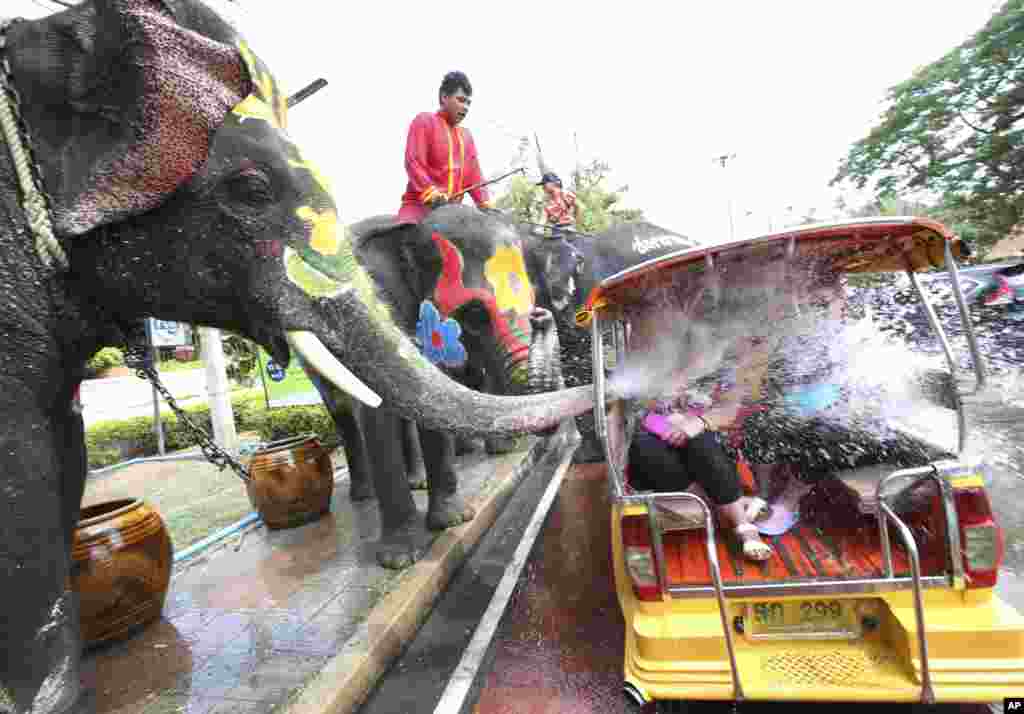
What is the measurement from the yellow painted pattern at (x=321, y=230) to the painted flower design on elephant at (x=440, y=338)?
1.85m

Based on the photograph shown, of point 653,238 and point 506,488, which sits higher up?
point 653,238

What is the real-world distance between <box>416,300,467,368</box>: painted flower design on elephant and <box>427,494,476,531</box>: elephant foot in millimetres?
1311

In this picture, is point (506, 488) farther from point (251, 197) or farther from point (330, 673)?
point (251, 197)

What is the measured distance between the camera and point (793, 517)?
2965mm

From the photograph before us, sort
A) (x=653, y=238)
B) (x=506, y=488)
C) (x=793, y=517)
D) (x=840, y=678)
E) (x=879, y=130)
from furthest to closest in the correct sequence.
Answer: (x=879, y=130) → (x=653, y=238) → (x=506, y=488) → (x=793, y=517) → (x=840, y=678)

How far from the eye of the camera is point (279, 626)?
3.37 metres

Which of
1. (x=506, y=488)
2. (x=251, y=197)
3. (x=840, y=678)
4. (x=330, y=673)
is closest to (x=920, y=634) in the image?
(x=840, y=678)

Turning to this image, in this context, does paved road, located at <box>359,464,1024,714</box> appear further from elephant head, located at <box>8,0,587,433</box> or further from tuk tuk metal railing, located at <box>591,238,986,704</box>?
elephant head, located at <box>8,0,587,433</box>

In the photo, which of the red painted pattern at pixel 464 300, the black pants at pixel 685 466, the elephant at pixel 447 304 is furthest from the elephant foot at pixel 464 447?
the black pants at pixel 685 466

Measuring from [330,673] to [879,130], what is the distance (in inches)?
805

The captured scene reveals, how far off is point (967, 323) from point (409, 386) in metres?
2.18

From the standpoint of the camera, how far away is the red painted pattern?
3672 mm

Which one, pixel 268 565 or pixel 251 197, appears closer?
pixel 251 197

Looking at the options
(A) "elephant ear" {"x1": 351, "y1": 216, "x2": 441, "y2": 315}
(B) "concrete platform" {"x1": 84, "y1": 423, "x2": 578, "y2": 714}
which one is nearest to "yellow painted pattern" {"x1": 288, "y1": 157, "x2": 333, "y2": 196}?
(A) "elephant ear" {"x1": 351, "y1": 216, "x2": 441, "y2": 315}
